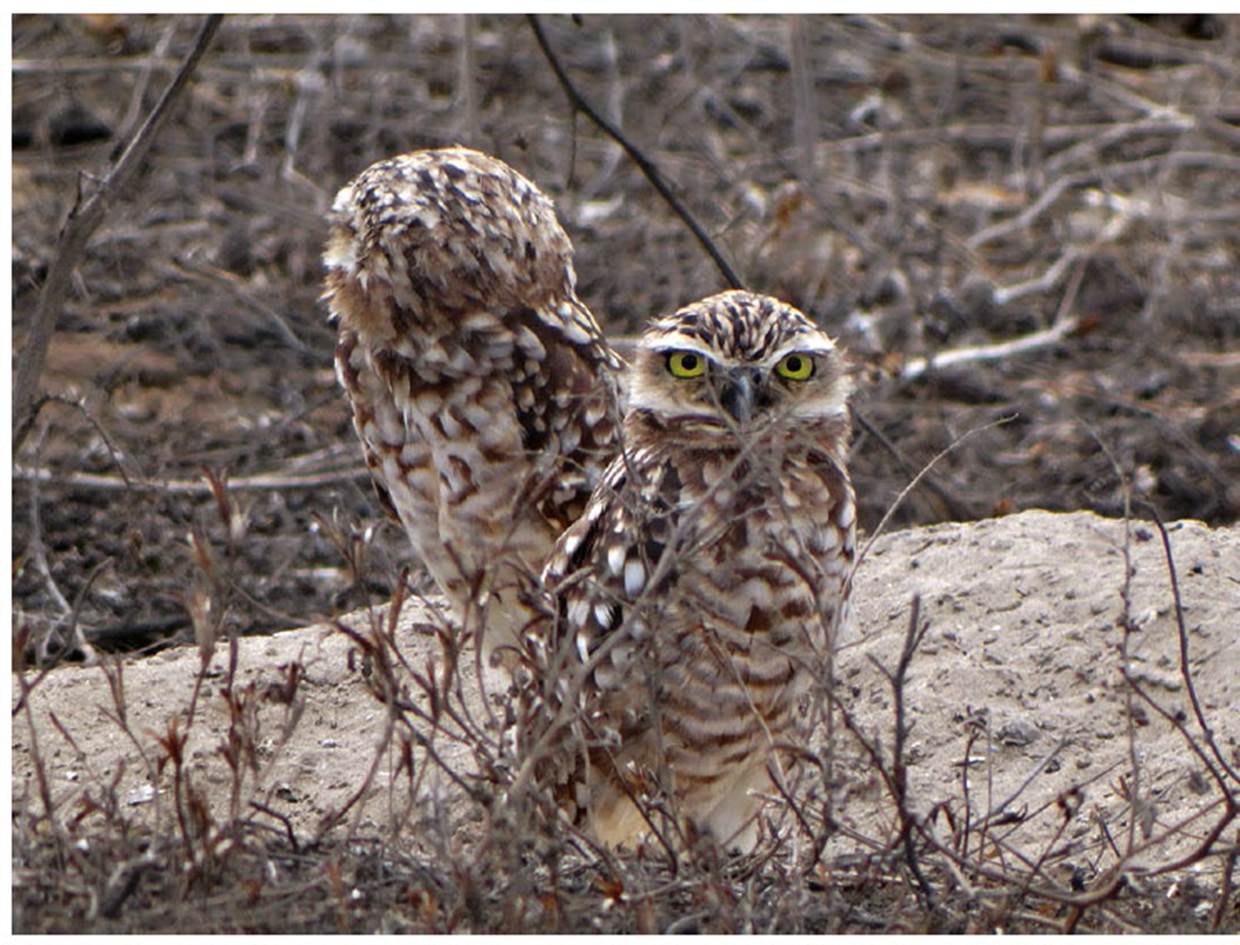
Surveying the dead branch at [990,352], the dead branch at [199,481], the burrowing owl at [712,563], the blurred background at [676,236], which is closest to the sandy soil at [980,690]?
the blurred background at [676,236]

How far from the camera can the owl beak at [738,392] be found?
506cm

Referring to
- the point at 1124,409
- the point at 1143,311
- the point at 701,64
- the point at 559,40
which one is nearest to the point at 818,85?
the point at 701,64

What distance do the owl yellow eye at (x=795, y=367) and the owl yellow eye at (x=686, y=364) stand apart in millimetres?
198

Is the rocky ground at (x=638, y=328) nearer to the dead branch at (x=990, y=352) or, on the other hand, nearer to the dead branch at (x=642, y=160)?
the dead branch at (x=990, y=352)

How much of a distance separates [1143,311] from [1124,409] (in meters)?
1.31

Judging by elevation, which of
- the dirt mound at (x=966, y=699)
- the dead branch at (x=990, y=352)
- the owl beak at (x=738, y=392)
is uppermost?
the owl beak at (x=738, y=392)

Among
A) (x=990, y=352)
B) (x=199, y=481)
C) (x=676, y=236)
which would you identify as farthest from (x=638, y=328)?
(x=199, y=481)

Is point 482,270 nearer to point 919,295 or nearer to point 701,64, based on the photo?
point 919,295

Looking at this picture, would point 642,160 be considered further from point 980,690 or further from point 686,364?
point 980,690

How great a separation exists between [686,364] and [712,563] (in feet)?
1.86

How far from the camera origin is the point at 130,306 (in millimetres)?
9883

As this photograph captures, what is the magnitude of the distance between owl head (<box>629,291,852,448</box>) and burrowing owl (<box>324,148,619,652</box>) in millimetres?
498

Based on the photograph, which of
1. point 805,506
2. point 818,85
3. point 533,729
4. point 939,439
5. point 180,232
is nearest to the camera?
point 533,729

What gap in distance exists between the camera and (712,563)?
4891mm
